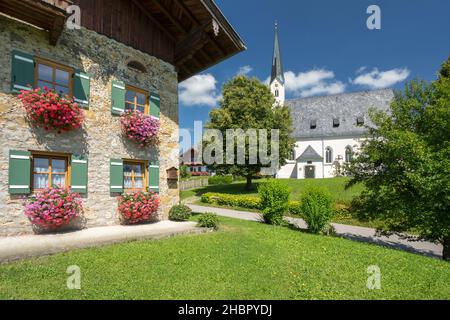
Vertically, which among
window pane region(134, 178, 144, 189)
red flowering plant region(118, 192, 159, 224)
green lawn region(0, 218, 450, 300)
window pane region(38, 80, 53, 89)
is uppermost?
window pane region(38, 80, 53, 89)

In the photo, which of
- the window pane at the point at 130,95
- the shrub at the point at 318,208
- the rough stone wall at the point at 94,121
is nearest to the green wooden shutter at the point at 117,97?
the rough stone wall at the point at 94,121

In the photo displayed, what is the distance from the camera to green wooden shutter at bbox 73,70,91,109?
310 inches

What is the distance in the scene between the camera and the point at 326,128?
3631 cm

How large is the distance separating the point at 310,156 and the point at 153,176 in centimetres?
2868

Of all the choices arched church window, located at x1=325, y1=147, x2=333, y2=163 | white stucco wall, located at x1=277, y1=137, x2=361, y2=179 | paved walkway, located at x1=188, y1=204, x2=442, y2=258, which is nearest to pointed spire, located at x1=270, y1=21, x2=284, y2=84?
white stucco wall, located at x1=277, y1=137, x2=361, y2=179

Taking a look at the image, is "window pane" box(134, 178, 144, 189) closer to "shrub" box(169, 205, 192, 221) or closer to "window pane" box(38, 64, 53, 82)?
"shrub" box(169, 205, 192, 221)

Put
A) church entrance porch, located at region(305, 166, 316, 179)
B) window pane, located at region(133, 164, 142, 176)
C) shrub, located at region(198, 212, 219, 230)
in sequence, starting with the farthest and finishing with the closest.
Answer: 1. church entrance porch, located at region(305, 166, 316, 179)
2. window pane, located at region(133, 164, 142, 176)
3. shrub, located at region(198, 212, 219, 230)

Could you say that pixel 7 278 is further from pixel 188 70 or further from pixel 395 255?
pixel 188 70

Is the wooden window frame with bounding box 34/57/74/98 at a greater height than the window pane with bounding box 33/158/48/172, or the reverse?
the wooden window frame with bounding box 34/57/74/98

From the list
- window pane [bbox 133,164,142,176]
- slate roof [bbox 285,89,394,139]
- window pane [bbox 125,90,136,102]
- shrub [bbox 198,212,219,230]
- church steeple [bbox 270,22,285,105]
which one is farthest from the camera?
church steeple [bbox 270,22,285,105]

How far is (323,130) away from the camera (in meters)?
36.2

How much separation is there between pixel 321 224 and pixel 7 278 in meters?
9.72

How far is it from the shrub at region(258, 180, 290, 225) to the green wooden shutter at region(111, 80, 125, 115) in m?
7.06
